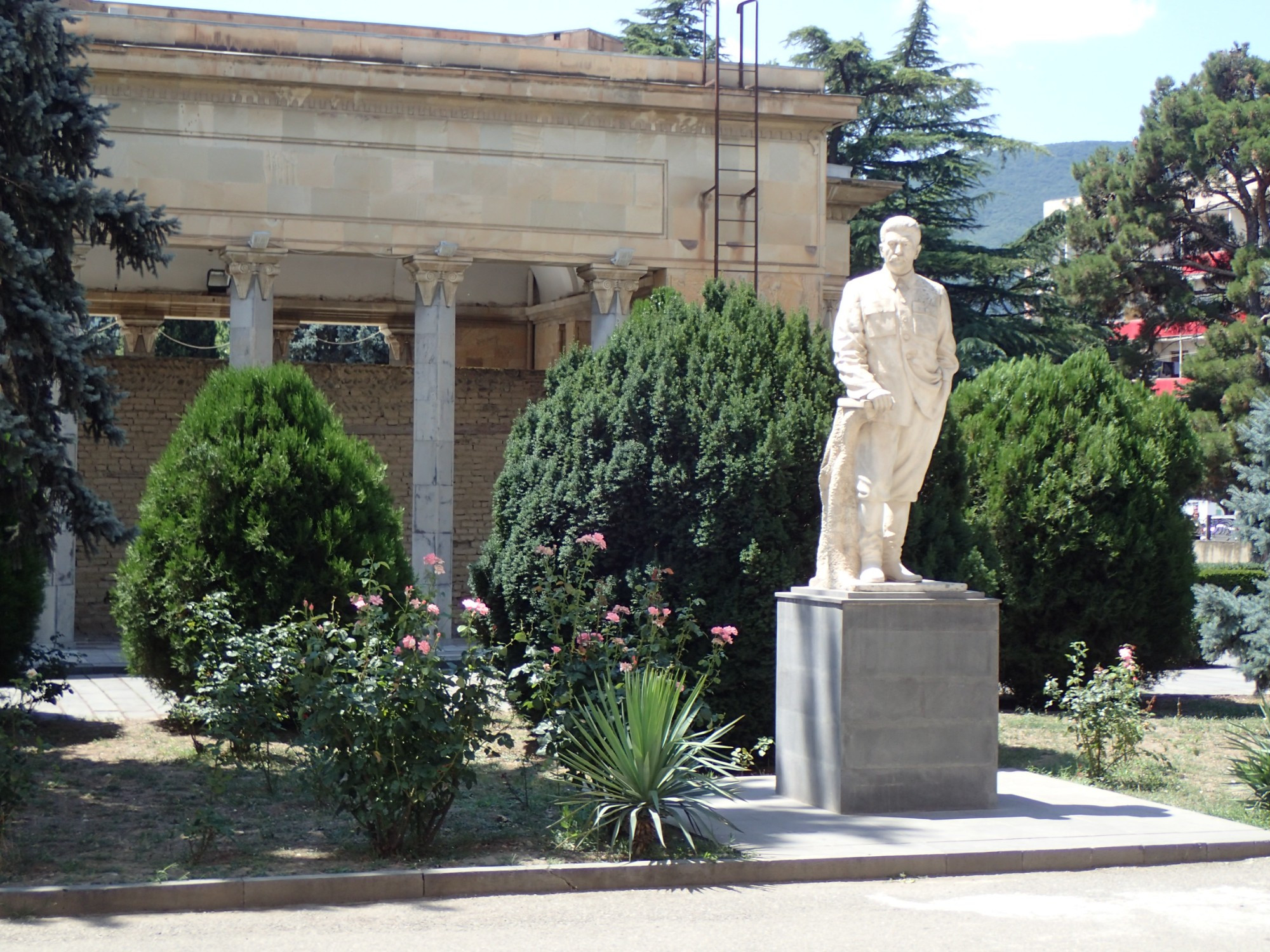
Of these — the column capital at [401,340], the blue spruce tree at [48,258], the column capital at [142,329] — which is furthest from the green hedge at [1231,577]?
the blue spruce tree at [48,258]

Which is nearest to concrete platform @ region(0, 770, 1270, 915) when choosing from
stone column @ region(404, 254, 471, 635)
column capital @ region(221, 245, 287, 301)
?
stone column @ region(404, 254, 471, 635)

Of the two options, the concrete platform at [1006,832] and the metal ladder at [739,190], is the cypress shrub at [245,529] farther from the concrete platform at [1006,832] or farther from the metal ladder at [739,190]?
the metal ladder at [739,190]

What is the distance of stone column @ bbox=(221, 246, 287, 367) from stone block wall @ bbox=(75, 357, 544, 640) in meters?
2.56

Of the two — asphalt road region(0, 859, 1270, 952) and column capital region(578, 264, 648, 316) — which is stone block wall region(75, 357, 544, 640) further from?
asphalt road region(0, 859, 1270, 952)

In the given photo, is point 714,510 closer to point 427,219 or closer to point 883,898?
point 883,898

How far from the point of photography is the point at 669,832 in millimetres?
8367

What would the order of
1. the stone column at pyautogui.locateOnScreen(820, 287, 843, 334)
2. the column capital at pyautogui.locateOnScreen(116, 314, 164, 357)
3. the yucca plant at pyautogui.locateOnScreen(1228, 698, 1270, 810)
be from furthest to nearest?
the column capital at pyautogui.locateOnScreen(116, 314, 164, 357) → the stone column at pyautogui.locateOnScreen(820, 287, 843, 334) → the yucca plant at pyautogui.locateOnScreen(1228, 698, 1270, 810)

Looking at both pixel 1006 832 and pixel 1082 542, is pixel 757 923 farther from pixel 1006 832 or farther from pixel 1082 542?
pixel 1082 542

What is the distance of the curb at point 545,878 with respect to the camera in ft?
24.1

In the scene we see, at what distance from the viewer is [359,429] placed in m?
26.4

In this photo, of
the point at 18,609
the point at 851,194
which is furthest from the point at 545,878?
the point at 851,194

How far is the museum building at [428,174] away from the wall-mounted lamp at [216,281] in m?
3.51

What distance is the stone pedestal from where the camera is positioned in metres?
9.40

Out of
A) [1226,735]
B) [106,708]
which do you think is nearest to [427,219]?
[106,708]
